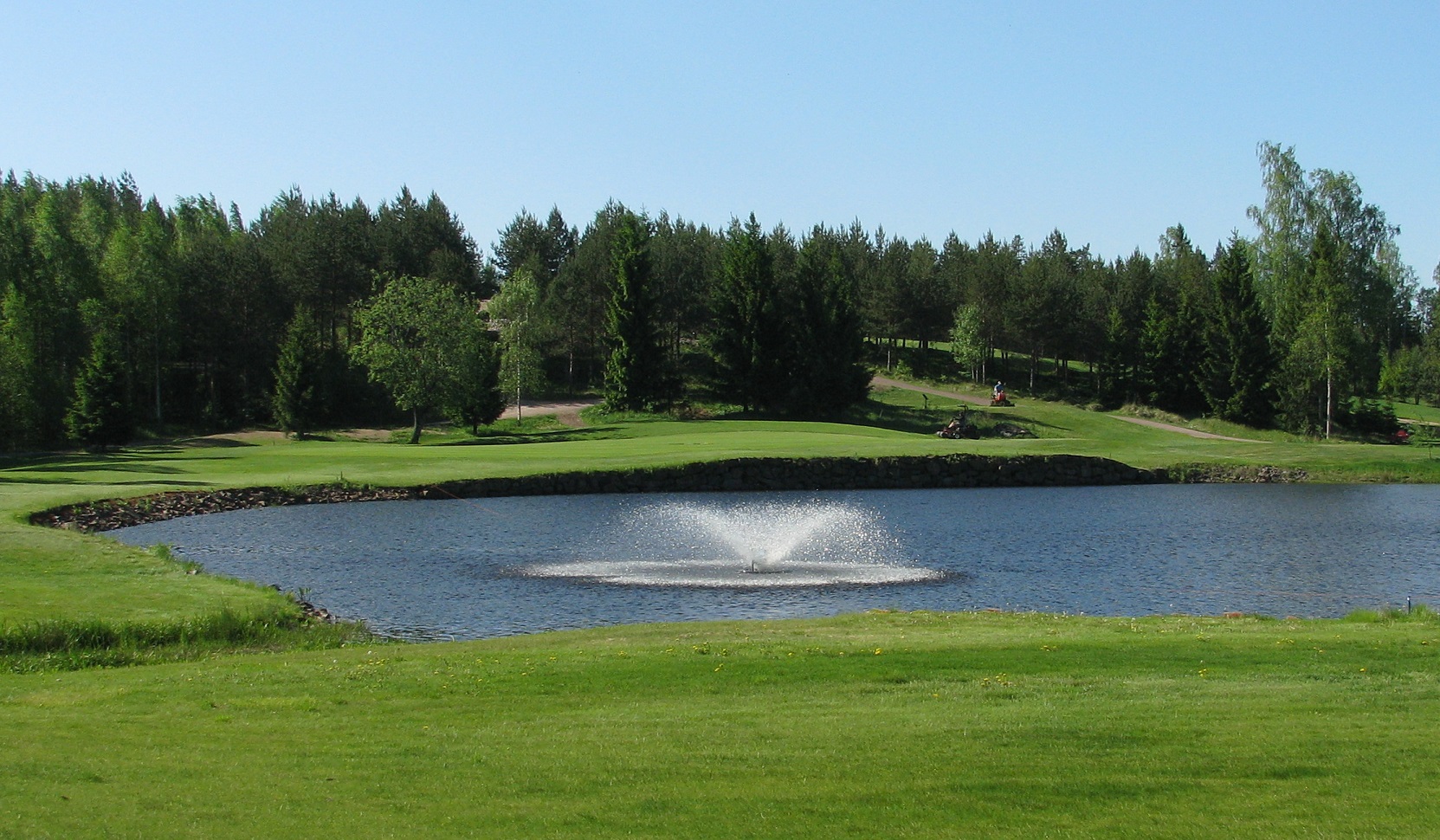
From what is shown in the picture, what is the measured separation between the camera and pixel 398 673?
1557cm

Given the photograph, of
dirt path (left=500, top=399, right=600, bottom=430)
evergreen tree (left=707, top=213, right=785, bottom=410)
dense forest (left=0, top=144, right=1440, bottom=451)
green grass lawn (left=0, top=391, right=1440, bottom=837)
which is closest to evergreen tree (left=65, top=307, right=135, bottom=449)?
dense forest (left=0, top=144, right=1440, bottom=451)

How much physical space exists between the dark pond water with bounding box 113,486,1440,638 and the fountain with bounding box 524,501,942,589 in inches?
5.1

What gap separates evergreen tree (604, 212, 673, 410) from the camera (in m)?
88.0

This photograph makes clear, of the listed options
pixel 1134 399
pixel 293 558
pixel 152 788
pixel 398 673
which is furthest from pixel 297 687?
pixel 1134 399

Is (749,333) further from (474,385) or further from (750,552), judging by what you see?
(750,552)

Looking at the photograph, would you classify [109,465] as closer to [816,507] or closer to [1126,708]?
[816,507]

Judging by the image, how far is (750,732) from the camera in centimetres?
1180

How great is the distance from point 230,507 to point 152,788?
3886cm

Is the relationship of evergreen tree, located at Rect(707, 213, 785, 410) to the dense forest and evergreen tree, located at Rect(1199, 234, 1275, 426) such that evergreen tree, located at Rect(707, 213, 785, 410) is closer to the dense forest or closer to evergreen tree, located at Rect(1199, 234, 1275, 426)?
the dense forest

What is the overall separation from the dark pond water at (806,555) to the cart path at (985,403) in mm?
30076

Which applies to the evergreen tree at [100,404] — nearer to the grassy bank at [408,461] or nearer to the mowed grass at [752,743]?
the grassy bank at [408,461]

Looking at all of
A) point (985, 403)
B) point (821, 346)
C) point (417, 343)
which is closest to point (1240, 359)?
point (985, 403)

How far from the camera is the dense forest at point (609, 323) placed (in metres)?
75.9

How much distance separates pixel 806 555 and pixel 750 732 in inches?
861
